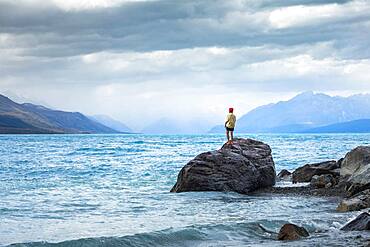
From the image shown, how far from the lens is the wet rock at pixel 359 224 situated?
17.7 meters

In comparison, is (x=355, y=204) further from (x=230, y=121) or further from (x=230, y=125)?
(x=230, y=121)

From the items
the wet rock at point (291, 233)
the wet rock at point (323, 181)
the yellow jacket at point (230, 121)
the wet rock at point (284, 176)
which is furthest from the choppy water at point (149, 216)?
the wet rock at point (284, 176)

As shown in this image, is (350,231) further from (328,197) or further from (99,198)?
(99,198)

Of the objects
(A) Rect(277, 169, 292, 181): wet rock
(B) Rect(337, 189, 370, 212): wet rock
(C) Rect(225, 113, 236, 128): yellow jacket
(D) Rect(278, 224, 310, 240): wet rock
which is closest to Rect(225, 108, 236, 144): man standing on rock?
(C) Rect(225, 113, 236, 128): yellow jacket

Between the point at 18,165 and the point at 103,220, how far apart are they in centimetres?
3225

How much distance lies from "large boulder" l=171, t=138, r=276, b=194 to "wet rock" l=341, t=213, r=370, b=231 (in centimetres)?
1024

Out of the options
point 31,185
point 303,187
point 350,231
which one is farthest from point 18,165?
point 350,231

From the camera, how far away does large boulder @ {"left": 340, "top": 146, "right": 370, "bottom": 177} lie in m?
29.5

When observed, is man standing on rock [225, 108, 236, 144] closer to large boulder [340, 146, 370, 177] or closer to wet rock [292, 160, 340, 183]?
wet rock [292, 160, 340, 183]

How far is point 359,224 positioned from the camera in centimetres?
1788

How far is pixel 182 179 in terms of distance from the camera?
28500 millimetres

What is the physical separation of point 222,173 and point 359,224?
11.0 m

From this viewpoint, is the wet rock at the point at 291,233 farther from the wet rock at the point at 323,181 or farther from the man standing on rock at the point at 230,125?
the man standing on rock at the point at 230,125

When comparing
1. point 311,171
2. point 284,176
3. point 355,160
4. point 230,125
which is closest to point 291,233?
point 355,160
